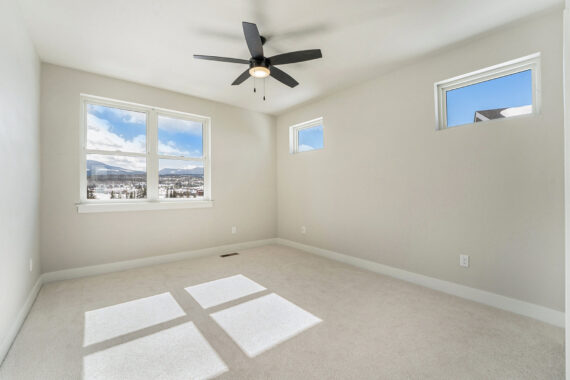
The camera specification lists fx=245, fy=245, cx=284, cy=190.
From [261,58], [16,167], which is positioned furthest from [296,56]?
[16,167]

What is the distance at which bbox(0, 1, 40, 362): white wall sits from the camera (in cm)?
166

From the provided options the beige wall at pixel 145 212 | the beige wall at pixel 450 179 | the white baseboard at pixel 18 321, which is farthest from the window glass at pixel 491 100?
the white baseboard at pixel 18 321

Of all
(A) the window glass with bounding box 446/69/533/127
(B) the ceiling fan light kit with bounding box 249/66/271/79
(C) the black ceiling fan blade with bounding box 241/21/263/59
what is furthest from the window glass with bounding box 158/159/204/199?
(A) the window glass with bounding box 446/69/533/127

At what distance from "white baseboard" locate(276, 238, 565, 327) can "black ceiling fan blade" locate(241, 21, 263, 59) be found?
2.87 m

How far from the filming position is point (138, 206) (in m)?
3.46

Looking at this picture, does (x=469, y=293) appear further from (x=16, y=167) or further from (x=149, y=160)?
(x=149, y=160)

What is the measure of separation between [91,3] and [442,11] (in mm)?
2878

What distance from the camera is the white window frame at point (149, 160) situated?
3148 mm

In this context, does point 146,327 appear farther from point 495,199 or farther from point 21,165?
point 495,199

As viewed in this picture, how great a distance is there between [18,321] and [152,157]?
232cm

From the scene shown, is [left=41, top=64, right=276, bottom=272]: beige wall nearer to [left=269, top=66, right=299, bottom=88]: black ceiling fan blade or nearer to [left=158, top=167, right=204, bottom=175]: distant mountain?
[left=158, top=167, right=204, bottom=175]: distant mountain

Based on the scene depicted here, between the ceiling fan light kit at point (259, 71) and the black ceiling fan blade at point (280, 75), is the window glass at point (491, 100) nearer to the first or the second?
the black ceiling fan blade at point (280, 75)

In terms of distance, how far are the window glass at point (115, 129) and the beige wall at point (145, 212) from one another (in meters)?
0.21

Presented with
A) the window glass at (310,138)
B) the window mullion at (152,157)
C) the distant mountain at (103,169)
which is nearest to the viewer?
the distant mountain at (103,169)
